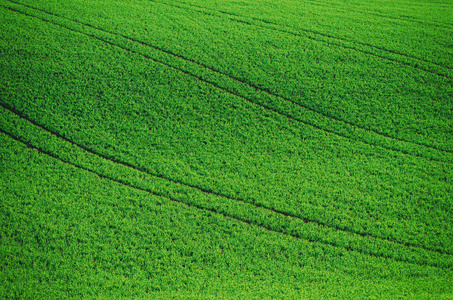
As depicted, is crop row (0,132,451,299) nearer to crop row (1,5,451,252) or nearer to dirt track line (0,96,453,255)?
dirt track line (0,96,453,255)

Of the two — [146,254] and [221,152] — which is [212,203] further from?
[146,254]

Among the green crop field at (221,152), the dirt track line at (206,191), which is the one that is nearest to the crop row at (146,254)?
the green crop field at (221,152)

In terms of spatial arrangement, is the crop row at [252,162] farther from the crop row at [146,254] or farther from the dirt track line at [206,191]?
the crop row at [146,254]

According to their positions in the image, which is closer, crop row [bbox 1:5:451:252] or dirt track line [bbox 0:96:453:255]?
dirt track line [bbox 0:96:453:255]

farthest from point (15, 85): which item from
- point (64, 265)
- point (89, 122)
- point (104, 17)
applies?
point (64, 265)

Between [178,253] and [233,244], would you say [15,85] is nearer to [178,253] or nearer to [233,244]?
[178,253]

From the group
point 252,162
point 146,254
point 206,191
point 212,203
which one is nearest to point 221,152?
point 252,162

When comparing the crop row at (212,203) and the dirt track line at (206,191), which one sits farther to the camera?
the dirt track line at (206,191)

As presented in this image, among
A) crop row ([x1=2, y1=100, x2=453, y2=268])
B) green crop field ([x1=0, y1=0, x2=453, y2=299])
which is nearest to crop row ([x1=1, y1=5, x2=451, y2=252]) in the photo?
green crop field ([x1=0, y1=0, x2=453, y2=299])
